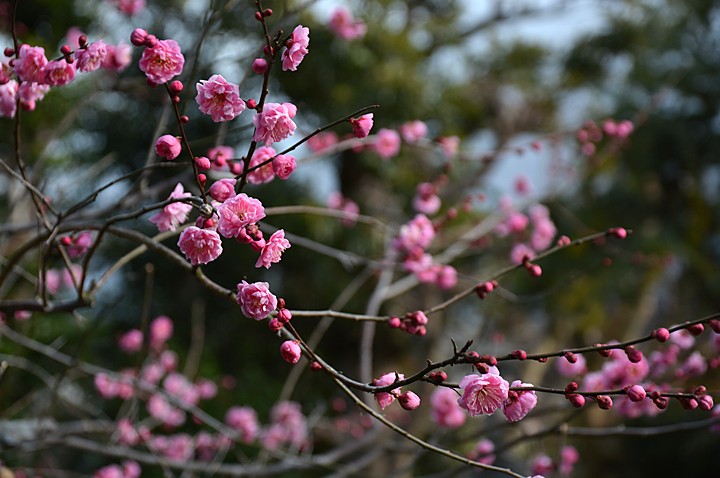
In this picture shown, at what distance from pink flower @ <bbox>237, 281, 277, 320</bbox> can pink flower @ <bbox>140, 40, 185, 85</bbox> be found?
0.24m

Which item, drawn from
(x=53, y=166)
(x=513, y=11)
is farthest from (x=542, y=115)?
(x=53, y=166)

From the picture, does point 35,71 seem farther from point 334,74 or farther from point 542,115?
point 542,115

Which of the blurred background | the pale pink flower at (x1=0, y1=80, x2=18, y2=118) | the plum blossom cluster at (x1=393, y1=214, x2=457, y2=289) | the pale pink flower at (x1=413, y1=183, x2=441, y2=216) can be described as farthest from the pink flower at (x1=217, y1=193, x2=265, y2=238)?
the blurred background

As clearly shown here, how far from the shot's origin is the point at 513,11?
12.3 ft

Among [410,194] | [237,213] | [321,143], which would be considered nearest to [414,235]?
[321,143]

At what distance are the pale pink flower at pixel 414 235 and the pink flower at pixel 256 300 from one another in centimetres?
75

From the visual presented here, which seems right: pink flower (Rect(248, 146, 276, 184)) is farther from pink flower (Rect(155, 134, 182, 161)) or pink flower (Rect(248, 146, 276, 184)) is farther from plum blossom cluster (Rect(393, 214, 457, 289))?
plum blossom cluster (Rect(393, 214, 457, 289))

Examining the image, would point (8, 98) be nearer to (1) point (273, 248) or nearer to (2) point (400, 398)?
(1) point (273, 248)

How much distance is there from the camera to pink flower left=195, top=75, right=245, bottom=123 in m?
0.60

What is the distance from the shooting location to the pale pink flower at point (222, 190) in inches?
23.7

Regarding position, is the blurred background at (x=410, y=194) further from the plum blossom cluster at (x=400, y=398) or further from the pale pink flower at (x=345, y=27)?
the plum blossom cluster at (x=400, y=398)

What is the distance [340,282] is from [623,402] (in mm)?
2209

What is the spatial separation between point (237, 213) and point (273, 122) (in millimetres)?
91

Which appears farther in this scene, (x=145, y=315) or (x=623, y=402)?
(x=145, y=315)
